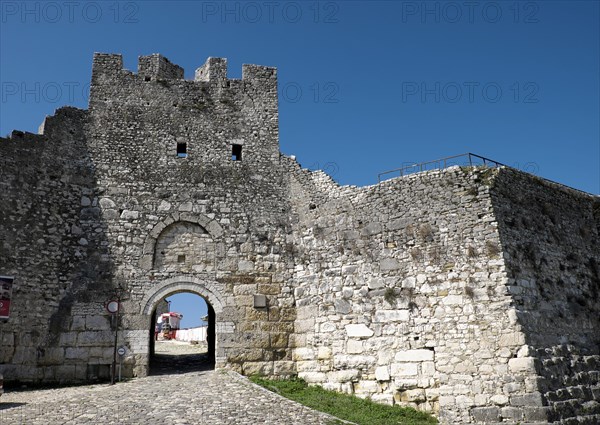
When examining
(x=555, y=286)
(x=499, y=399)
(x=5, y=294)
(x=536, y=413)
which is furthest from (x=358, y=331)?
(x=5, y=294)

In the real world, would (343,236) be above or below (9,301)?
above

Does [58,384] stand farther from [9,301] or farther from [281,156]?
[281,156]

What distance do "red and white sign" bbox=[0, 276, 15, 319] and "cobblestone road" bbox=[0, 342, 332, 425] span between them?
1.97 meters

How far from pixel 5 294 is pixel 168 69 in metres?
8.90

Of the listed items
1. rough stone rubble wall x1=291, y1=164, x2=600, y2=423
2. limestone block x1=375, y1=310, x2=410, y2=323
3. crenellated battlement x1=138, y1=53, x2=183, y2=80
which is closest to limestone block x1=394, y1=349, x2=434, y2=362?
rough stone rubble wall x1=291, y1=164, x2=600, y2=423

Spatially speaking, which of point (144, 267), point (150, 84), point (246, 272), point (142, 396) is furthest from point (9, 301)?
point (150, 84)

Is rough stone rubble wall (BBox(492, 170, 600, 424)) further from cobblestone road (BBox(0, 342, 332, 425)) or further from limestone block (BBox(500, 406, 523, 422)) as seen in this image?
cobblestone road (BBox(0, 342, 332, 425))

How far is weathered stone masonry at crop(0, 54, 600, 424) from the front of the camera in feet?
42.3

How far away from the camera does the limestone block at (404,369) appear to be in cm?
1329

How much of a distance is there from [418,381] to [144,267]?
27.0 feet

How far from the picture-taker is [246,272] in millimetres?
15961

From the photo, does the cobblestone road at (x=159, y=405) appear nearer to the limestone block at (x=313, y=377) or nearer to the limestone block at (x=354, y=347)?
the limestone block at (x=313, y=377)

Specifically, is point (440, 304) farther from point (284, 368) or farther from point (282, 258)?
point (282, 258)

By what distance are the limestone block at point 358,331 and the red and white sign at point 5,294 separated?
29.0 feet
